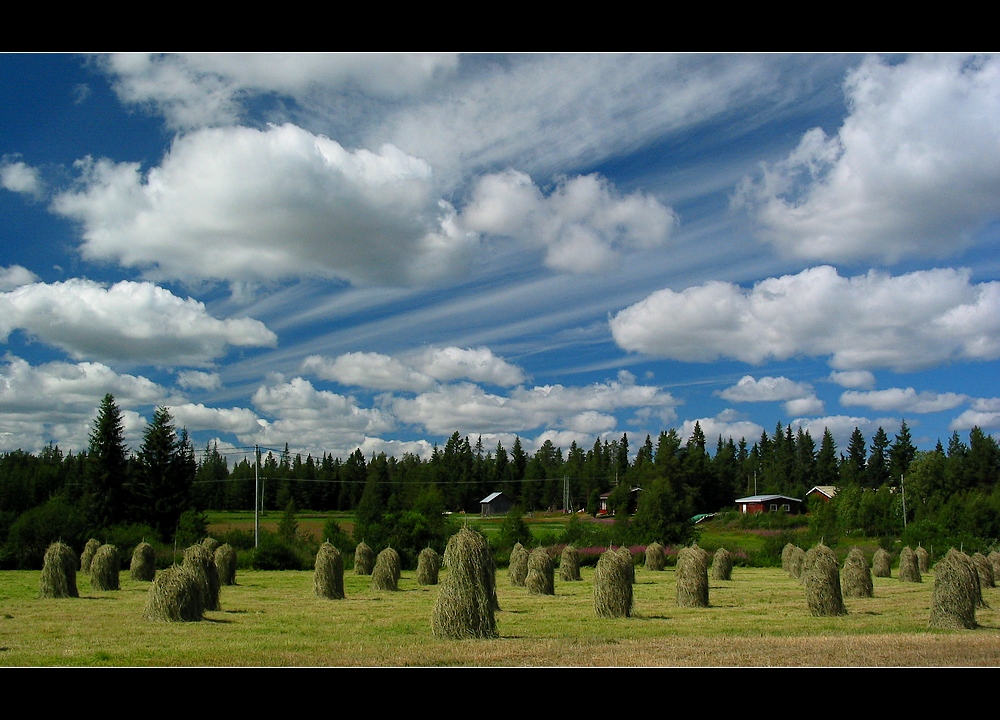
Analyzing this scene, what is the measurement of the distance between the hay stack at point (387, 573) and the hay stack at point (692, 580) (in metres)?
10.6

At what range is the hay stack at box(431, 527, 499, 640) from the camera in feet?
45.0

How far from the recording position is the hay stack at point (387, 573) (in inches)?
1072

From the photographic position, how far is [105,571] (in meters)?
26.2

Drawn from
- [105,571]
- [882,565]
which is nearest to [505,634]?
[105,571]

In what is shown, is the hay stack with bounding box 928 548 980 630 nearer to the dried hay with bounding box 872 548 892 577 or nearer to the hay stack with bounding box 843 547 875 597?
the hay stack with bounding box 843 547 875 597

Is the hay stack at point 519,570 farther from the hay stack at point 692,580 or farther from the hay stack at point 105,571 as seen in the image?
the hay stack at point 105,571

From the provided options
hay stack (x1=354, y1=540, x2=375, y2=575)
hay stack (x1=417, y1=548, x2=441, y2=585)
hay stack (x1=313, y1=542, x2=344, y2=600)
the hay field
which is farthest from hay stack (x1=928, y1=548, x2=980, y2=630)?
hay stack (x1=354, y1=540, x2=375, y2=575)

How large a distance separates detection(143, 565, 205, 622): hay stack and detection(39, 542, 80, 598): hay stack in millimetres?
7596

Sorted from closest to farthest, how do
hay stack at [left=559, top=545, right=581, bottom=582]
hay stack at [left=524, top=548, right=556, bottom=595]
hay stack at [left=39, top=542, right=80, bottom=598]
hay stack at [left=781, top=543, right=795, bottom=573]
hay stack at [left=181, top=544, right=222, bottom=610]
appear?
1. hay stack at [left=181, top=544, right=222, bottom=610]
2. hay stack at [left=39, top=542, right=80, bottom=598]
3. hay stack at [left=524, top=548, right=556, bottom=595]
4. hay stack at [left=559, top=545, right=581, bottom=582]
5. hay stack at [left=781, top=543, right=795, bottom=573]

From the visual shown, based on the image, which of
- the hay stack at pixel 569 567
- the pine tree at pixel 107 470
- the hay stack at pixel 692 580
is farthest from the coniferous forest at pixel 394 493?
the hay stack at pixel 692 580

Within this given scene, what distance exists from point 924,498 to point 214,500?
64.4 meters

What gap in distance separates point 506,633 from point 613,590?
449 centimetres
